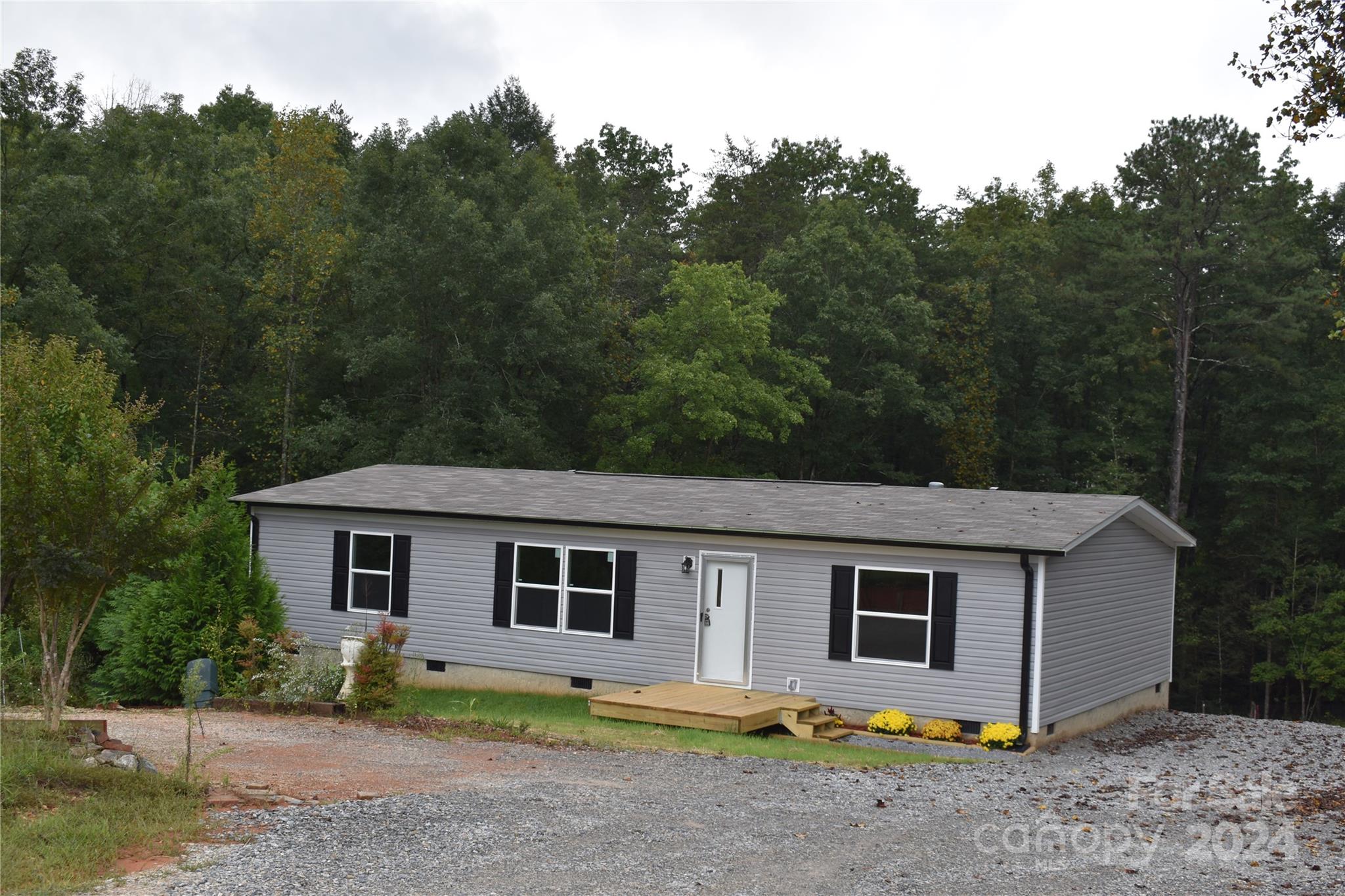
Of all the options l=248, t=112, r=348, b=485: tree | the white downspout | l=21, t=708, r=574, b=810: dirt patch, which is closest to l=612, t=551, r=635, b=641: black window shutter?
l=21, t=708, r=574, b=810: dirt patch

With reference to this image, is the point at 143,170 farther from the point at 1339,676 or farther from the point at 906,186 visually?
the point at 1339,676

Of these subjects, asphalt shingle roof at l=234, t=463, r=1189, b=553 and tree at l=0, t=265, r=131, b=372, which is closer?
asphalt shingle roof at l=234, t=463, r=1189, b=553

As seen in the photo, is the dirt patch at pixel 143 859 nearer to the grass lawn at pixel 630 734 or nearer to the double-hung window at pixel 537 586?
the grass lawn at pixel 630 734

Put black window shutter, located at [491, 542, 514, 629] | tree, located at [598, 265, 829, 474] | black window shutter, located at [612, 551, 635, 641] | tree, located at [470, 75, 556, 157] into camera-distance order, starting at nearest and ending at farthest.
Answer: black window shutter, located at [612, 551, 635, 641]
black window shutter, located at [491, 542, 514, 629]
tree, located at [598, 265, 829, 474]
tree, located at [470, 75, 556, 157]

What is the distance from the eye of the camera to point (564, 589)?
55.1 ft

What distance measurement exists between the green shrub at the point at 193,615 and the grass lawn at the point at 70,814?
20.8 feet

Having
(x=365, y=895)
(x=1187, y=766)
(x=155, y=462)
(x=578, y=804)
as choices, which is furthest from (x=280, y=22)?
(x=1187, y=766)

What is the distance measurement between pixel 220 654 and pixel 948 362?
84.8ft

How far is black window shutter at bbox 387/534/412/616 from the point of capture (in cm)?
1780

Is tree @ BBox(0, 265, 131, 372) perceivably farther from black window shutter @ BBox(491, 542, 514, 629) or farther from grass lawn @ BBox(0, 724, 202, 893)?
grass lawn @ BBox(0, 724, 202, 893)

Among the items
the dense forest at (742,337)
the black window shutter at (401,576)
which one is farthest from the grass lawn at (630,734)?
the dense forest at (742,337)

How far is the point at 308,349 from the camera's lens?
3200 centimetres

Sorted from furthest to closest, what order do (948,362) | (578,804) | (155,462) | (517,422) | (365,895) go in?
(948,362) → (517,422) → (155,462) → (578,804) → (365,895)

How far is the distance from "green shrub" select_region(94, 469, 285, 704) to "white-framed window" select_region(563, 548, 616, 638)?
418cm
